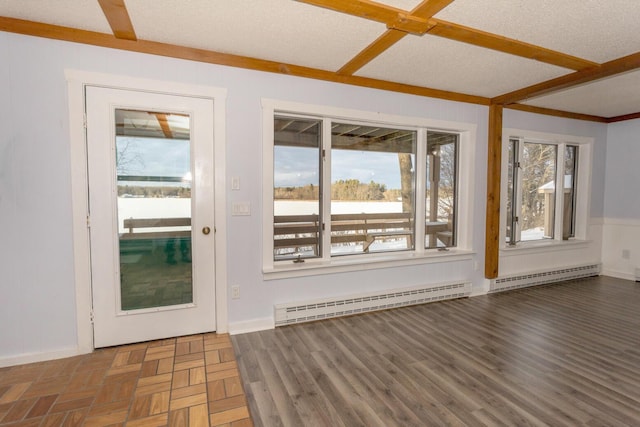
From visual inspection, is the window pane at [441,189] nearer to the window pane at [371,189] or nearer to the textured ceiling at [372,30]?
the window pane at [371,189]

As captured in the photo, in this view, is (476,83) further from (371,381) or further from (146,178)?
(146,178)

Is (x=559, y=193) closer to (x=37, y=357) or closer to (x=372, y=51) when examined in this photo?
(x=372, y=51)

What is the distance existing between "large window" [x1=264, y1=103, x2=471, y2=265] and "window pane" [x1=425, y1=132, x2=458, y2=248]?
13mm

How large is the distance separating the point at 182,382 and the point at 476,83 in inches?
158

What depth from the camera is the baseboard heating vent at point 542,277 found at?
14.0ft

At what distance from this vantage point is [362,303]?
3.43 meters

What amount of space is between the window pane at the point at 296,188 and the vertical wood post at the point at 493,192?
2363mm

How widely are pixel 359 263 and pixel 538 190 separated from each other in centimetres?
340

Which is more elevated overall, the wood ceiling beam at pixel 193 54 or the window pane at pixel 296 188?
the wood ceiling beam at pixel 193 54

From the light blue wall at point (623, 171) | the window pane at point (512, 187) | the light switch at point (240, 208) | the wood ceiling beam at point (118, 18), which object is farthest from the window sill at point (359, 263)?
the light blue wall at point (623, 171)

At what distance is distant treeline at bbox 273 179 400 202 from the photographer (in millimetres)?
3266

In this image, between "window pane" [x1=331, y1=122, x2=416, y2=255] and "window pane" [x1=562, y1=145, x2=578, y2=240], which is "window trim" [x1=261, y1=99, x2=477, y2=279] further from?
"window pane" [x1=562, y1=145, x2=578, y2=240]

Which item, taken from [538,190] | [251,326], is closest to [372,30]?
[251,326]

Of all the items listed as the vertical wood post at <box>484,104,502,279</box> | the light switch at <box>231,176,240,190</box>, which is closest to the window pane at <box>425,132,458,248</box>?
the vertical wood post at <box>484,104,502,279</box>
